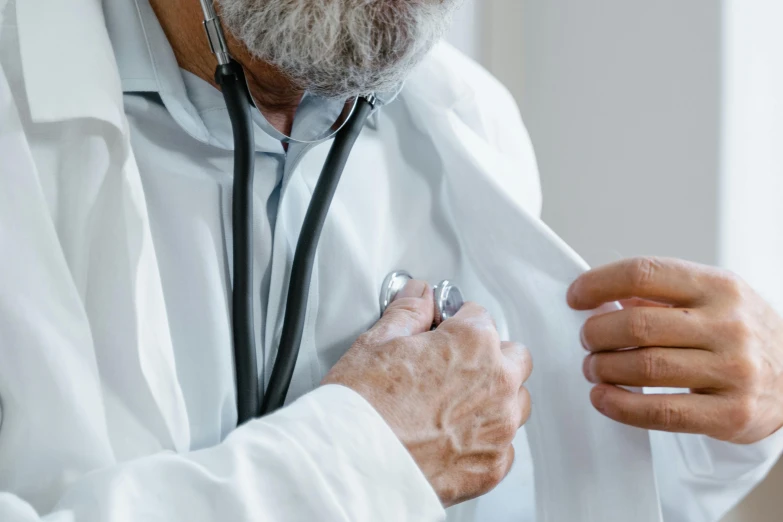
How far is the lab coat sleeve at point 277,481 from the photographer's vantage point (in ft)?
1.68

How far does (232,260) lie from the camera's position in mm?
748

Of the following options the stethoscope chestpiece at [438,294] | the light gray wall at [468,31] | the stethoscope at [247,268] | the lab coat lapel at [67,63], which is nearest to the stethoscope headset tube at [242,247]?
the stethoscope at [247,268]

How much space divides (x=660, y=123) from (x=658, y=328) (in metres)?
0.61

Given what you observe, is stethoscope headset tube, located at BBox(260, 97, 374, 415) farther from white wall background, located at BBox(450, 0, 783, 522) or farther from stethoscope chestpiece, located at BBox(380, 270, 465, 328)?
white wall background, located at BBox(450, 0, 783, 522)

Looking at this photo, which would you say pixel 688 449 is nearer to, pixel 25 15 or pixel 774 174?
pixel 774 174

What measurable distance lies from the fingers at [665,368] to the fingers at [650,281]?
0.05 m

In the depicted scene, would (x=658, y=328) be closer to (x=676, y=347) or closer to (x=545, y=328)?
(x=676, y=347)

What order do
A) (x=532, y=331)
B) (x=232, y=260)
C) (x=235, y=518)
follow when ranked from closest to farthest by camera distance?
(x=235, y=518) < (x=232, y=260) < (x=532, y=331)

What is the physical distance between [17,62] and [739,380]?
0.74m

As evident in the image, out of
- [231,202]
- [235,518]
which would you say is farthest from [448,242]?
[235,518]

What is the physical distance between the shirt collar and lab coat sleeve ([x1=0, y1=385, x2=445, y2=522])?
335 millimetres

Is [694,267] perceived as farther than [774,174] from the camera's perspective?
No

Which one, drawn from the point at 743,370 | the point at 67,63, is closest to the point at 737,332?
the point at 743,370

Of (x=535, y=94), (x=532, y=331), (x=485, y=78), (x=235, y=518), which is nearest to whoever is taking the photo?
(x=235, y=518)
